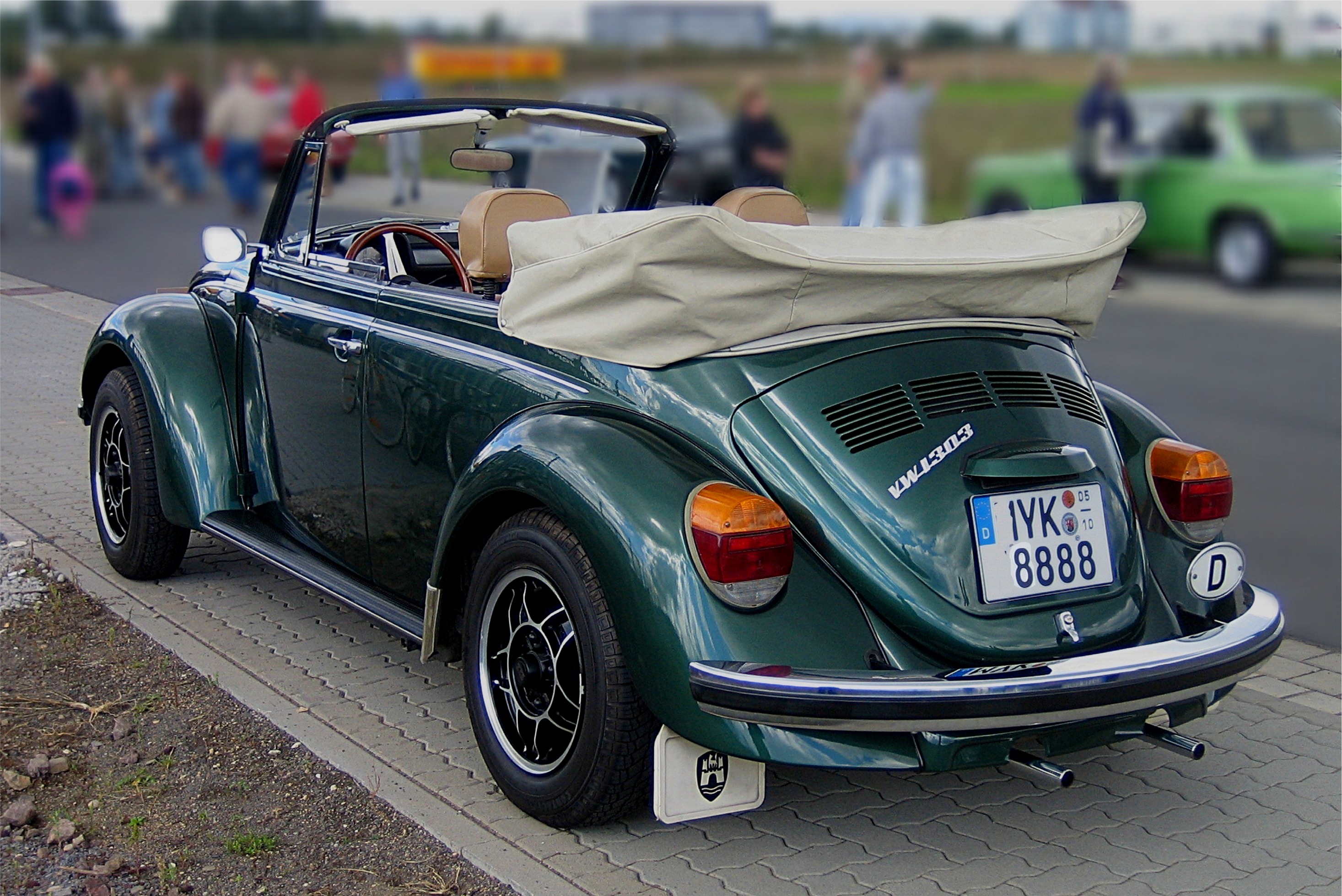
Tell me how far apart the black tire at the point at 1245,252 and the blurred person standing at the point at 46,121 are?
652 centimetres

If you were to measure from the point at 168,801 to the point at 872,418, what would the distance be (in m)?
1.94

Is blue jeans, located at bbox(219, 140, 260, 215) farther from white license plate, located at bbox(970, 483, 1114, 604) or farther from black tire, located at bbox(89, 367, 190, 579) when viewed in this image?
white license plate, located at bbox(970, 483, 1114, 604)

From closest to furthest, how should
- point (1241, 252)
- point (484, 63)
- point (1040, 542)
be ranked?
point (1040, 542)
point (484, 63)
point (1241, 252)

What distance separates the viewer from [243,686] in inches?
164

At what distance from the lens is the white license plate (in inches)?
123

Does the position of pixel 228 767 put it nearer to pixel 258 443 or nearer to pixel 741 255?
pixel 258 443

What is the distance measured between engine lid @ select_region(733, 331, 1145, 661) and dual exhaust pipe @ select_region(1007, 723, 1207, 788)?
219 mm

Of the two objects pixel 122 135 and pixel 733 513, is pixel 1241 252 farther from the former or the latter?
pixel 122 135

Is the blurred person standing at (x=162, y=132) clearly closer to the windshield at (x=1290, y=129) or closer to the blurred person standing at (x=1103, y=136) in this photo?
the blurred person standing at (x=1103, y=136)

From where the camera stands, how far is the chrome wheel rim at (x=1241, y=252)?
7914 mm

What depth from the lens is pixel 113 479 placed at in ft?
17.1

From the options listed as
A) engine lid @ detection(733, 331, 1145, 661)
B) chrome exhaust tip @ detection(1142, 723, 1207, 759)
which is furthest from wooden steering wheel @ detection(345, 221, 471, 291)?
chrome exhaust tip @ detection(1142, 723, 1207, 759)

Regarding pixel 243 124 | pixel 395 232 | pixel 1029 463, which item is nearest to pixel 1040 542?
pixel 1029 463

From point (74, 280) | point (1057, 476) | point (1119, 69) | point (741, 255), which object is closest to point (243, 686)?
point (741, 255)
